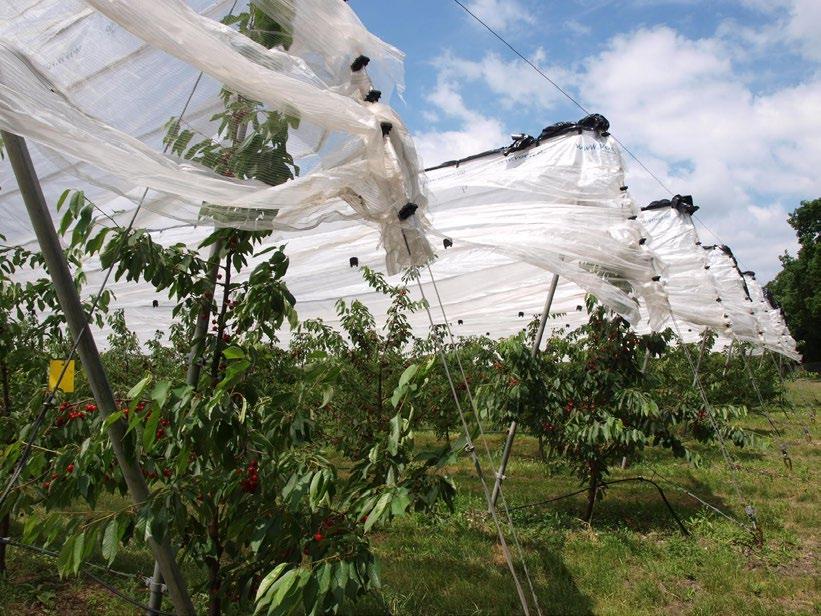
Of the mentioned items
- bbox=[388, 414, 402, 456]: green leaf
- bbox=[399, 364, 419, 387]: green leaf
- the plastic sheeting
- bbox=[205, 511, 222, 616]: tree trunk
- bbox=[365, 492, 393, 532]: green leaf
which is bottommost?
bbox=[205, 511, 222, 616]: tree trunk

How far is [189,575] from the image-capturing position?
383 cm

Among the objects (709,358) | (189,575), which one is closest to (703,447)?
(709,358)

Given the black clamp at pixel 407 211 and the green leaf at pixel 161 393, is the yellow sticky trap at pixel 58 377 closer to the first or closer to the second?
the green leaf at pixel 161 393

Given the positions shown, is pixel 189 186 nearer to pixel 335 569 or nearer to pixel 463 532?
pixel 335 569

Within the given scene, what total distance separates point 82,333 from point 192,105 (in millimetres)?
727

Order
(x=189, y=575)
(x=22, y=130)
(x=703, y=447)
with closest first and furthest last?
(x=22, y=130) → (x=189, y=575) → (x=703, y=447)

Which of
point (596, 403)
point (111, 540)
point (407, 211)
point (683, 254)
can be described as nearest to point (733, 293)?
point (683, 254)

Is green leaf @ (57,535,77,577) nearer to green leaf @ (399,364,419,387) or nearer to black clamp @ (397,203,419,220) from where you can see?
green leaf @ (399,364,419,387)

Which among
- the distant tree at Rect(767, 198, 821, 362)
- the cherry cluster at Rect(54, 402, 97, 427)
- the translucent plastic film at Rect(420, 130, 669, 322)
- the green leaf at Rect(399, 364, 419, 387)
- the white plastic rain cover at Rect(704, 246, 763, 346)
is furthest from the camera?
the distant tree at Rect(767, 198, 821, 362)

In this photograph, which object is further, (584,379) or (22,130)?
(584,379)

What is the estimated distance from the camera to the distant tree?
28047mm

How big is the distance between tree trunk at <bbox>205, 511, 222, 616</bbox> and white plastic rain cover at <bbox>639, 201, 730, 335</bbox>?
6365 mm

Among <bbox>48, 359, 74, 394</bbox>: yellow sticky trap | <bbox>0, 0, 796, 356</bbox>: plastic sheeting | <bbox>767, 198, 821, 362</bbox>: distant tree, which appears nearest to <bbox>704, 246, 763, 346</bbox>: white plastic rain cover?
<bbox>0, 0, 796, 356</bbox>: plastic sheeting

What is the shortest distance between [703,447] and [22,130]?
10.1 meters
